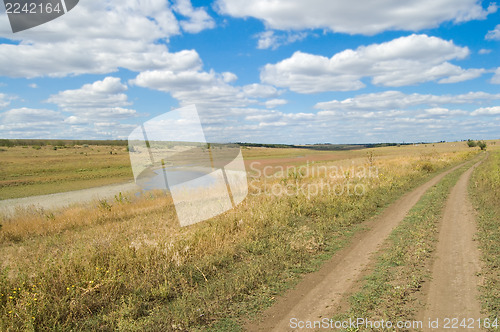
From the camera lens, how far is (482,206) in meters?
11.7

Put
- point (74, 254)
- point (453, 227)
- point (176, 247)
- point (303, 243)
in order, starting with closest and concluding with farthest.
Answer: point (74, 254) < point (176, 247) < point (303, 243) < point (453, 227)

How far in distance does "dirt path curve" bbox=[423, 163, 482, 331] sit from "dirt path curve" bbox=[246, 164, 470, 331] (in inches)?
56.4

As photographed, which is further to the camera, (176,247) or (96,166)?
(96,166)

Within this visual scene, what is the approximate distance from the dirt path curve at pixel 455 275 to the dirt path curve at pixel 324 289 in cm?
143

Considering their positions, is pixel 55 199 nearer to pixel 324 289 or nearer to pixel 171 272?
pixel 171 272

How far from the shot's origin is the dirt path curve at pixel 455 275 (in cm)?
454

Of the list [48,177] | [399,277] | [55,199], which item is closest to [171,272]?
[399,277]

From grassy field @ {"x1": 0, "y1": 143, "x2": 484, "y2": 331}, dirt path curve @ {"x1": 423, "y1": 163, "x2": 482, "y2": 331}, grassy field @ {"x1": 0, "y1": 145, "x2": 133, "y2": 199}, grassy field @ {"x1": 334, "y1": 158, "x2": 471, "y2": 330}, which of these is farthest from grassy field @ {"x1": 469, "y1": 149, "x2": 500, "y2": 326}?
grassy field @ {"x1": 0, "y1": 145, "x2": 133, "y2": 199}

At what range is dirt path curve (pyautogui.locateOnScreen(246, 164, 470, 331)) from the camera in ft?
15.7

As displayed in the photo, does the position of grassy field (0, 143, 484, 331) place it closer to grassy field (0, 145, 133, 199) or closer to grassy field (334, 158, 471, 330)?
grassy field (334, 158, 471, 330)

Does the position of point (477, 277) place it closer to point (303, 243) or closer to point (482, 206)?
point (303, 243)

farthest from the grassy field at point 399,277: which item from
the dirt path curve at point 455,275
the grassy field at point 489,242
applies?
the grassy field at point 489,242

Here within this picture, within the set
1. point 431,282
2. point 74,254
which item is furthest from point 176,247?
point 431,282

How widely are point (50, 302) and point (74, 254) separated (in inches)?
70.6
